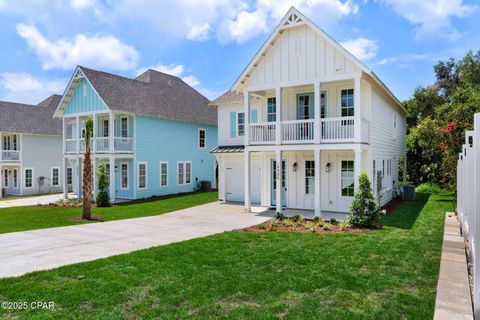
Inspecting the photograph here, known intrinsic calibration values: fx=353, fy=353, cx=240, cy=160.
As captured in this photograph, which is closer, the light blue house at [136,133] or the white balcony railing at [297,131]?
the white balcony railing at [297,131]

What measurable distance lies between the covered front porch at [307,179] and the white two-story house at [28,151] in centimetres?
2103

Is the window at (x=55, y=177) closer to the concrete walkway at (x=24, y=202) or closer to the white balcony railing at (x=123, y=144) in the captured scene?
the concrete walkway at (x=24, y=202)

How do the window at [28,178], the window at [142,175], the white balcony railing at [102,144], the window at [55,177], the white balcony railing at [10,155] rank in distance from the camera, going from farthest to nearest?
the window at [55,177] < the window at [28,178] < the white balcony railing at [10,155] < the window at [142,175] < the white balcony railing at [102,144]

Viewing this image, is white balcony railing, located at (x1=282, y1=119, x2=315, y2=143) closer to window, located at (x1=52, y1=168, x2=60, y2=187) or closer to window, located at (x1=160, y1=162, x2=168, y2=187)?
window, located at (x1=160, y1=162, x2=168, y2=187)

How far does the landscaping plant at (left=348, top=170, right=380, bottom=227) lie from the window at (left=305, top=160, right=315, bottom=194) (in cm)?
404

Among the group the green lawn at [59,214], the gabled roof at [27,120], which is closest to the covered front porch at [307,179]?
the green lawn at [59,214]

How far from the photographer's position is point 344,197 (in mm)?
15602

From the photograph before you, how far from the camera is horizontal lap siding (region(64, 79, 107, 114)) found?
22.3 m

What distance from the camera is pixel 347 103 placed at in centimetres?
1540

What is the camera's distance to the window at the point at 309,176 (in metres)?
16.4

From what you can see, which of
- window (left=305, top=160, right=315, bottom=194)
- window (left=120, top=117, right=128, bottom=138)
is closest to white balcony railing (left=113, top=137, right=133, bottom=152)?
window (left=120, top=117, right=128, bottom=138)

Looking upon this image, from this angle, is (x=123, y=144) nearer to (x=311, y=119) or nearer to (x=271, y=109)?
(x=271, y=109)

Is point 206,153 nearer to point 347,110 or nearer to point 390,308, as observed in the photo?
point 347,110

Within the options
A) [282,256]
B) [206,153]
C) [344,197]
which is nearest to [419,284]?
[282,256]
